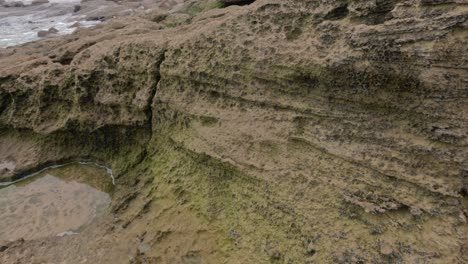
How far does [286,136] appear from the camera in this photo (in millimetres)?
3127

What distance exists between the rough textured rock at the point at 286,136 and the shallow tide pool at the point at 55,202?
279mm

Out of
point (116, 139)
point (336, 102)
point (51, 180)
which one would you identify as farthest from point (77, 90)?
point (336, 102)

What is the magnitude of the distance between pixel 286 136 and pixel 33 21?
20.8 metres

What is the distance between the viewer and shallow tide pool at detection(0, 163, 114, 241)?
3.94 m

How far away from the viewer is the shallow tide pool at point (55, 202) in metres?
3.94

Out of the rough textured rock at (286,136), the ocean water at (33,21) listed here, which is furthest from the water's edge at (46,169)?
the ocean water at (33,21)

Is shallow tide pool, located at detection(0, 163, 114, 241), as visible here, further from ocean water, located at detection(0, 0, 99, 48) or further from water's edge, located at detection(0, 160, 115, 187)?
ocean water, located at detection(0, 0, 99, 48)

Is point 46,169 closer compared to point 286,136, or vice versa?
point 286,136

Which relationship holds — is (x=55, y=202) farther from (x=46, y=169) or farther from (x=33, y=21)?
(x=33, y=21)

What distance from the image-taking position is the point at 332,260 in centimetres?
271

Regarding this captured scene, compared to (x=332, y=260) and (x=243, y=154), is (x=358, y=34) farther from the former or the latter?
(x=332, y=260)

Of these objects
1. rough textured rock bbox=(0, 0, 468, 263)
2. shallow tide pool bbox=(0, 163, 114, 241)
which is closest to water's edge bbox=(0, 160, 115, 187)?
shallow tide pool bbox=(0, 163, 114, 241)

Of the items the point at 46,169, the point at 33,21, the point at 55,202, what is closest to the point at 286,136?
the point at 55,202

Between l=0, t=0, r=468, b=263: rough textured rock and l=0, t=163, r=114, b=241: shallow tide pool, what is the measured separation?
0.28 metres
